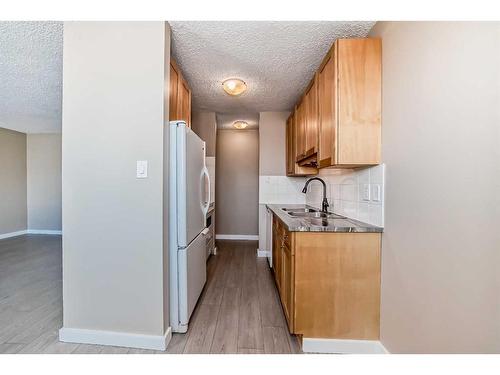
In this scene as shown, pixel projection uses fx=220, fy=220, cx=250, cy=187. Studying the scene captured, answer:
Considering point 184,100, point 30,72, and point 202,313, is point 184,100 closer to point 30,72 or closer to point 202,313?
point 30,72

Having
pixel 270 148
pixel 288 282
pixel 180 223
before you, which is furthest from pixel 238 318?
pixel 270 148

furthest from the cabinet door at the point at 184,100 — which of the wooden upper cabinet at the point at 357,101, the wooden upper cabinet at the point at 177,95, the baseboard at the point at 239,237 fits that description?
the baseboard at the point at 239,237

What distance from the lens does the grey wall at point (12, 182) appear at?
15.2 ft

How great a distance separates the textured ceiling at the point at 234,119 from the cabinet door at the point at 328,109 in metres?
2.15

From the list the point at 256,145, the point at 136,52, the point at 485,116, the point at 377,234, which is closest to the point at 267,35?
the point at 136,52

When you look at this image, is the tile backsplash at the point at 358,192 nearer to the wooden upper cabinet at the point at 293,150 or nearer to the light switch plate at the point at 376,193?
the light switch plate at the point at 376,193

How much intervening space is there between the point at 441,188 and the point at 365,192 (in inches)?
28.0

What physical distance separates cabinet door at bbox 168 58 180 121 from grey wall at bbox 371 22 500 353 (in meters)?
1.62

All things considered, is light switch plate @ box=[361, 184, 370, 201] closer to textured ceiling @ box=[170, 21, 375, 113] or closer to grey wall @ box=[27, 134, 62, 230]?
textured ceiling @ box=[170, 21, 375, 113]

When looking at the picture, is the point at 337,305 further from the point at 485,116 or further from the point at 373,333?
the point at 485,116

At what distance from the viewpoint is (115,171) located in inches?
58.6

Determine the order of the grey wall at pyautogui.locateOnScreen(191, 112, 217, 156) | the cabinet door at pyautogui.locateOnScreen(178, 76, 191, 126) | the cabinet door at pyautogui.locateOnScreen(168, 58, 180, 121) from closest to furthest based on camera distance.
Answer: the cabinet door at pyautogui.locateOnScreen(168, 58, 180, 121), the cabinet door at pyautogui.locateOnScreen(178, 76, 191, 126), the grey wall at pyautogui.locateOnScreen(191, 112, 217, 156)

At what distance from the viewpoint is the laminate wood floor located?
4.95 ft

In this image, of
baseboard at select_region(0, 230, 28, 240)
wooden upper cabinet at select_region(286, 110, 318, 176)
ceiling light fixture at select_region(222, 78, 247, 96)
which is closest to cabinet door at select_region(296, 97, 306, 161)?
wooden upper cabinet at select_region(286, 110, 318, 176)
